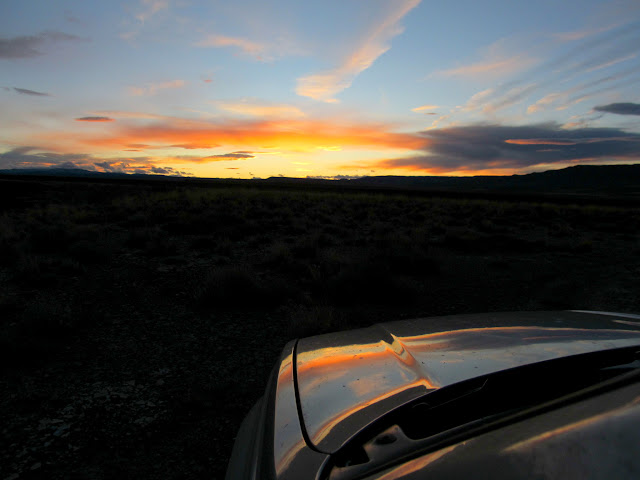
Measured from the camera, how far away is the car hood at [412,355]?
1.22m

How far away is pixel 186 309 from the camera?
18.2ft

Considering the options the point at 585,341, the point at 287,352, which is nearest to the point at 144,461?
the point at 287,352

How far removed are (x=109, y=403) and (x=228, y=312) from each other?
234cm

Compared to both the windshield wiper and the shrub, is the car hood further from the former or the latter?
the shrub

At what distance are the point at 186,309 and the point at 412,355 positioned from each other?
4702 millimetres

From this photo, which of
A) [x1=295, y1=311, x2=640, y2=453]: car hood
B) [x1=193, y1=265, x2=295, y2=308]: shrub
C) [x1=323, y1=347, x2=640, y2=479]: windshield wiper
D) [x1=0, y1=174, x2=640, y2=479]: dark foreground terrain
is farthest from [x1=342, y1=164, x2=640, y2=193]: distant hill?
[x1=323, y1=347, x2=640, y2=479]: windshield wiper

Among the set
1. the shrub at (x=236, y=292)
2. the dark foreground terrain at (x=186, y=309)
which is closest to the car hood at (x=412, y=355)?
the dark foreground terrain at (x=186, y=309)

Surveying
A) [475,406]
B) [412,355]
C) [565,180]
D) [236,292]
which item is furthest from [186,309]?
[565,180]

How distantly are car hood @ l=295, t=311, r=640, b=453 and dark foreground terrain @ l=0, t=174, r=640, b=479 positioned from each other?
1.62 metres

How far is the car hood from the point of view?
3.99 feet

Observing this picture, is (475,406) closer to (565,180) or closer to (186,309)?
(186,309)

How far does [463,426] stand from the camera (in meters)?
1.03

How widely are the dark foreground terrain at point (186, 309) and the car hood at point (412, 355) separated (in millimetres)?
1619

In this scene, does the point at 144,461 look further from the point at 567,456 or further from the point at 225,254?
the point at 225,254
